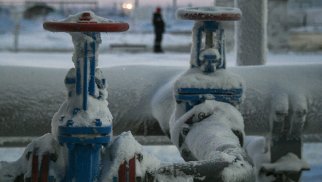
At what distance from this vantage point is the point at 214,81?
248 centimetres

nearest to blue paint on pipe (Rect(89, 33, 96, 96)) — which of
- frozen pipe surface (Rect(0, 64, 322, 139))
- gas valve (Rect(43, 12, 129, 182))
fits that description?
gas valve (Rect(43, 12, 129, 182))

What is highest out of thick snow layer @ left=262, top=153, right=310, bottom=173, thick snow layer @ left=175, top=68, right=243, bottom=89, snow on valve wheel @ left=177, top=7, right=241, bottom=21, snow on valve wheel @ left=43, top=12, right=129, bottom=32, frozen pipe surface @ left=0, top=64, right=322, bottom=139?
snow on valve wheel @ left=43, top=12, right=129, bottom=32

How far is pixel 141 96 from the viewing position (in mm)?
3010

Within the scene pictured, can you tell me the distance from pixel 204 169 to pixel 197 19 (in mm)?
880

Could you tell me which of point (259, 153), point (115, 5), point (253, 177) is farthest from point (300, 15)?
point (253, 177)

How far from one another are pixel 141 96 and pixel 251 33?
2.42 meters

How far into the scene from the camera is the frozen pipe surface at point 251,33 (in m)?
5.15

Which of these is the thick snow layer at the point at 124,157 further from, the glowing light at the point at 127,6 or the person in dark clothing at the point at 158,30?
the glowing light at the point at 127,6

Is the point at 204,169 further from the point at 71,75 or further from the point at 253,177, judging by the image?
the point at 71,75

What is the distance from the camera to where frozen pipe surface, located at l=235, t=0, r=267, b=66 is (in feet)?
16.9

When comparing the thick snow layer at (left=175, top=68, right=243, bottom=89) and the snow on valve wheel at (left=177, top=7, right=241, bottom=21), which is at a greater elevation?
the snow on valve wheel at (left=177, top=7, right=241, bottom=21)

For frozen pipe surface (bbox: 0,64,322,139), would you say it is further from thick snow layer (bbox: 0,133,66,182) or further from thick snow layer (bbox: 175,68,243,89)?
thick snow layer (bbox: 0,133,66,182)

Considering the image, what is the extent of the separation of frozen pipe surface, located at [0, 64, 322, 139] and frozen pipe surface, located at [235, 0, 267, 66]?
199 centimetres

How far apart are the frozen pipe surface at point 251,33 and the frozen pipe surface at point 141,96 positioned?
1.99 m
